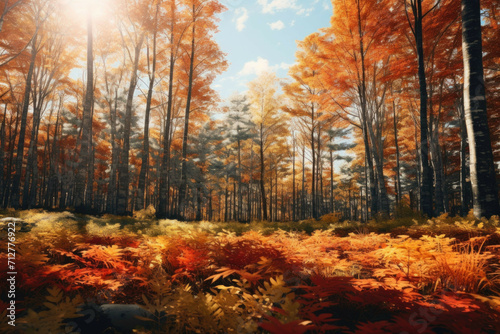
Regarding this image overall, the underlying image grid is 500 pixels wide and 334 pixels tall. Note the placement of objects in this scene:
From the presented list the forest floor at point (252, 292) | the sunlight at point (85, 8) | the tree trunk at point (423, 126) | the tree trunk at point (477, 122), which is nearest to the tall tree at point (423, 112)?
the tree trunk at point (423, 126)

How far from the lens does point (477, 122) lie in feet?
13.1

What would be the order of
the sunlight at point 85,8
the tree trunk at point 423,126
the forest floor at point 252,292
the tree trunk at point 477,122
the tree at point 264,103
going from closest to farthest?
the forest floor at point 252,292 < the tree trunk at point 477,122 < the tree trunk at point 423,126 < the sunlight at point 85,8 < the tree at point 264,103

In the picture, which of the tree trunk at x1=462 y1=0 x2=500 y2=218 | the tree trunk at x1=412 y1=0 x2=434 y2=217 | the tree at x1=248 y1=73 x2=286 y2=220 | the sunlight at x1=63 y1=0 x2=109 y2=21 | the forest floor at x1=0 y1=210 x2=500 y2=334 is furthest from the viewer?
→ the tree at x1=248 y1=73 x2=286 y2=220

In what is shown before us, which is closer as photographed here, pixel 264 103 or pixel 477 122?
pixel 477 122

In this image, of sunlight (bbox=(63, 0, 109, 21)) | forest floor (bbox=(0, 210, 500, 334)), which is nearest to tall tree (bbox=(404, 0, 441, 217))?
forest floor (bbox=(0, 210, 500, 334))

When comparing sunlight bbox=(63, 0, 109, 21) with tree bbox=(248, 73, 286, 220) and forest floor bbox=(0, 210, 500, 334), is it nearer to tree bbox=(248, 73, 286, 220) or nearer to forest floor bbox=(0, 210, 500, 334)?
forest floor bbox=(0, 210, 500, 334)

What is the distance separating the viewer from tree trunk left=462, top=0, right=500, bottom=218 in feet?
12.8

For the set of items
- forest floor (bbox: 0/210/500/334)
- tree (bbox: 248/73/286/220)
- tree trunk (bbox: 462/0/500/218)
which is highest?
tree (bbox: 248/73/286/220)

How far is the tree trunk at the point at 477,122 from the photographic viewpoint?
153 inches

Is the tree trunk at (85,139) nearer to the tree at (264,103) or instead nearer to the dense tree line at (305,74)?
the dense tree line at (305,74)

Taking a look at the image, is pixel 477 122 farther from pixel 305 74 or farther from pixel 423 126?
pixel 305 74

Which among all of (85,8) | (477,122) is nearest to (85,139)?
(85,8)

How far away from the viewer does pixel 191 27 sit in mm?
11695

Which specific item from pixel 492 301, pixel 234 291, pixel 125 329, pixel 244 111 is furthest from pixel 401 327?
pixel 244 111
